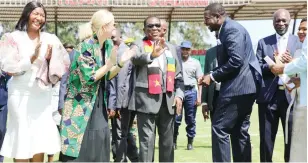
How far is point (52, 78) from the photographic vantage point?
5988mm

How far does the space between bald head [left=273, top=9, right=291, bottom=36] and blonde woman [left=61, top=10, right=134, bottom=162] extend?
273 cm

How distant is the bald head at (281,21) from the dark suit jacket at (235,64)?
42.4 inches

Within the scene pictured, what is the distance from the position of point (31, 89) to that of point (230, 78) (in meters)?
2.34

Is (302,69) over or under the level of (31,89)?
over

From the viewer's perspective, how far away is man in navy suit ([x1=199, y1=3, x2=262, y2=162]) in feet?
21.4

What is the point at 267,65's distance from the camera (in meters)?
7.53

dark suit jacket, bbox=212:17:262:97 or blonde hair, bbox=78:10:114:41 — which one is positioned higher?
blonde hair, bbox=78:10:114:41

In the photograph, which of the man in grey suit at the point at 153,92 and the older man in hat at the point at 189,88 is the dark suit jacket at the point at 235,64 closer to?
the man in grey suit at the point at 153,92

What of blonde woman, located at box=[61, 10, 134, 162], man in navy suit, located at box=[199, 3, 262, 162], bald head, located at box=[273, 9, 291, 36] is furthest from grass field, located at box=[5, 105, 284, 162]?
blonde woman, located at box=[61, 10, 134, 162]

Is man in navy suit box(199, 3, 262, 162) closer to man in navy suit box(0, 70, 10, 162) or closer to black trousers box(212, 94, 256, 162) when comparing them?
black trousers box(212, 94, 256, 162)

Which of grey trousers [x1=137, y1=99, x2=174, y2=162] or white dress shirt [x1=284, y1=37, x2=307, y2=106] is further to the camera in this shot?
grey trousers [x1=137, y1=99, x2=174, y2=162]

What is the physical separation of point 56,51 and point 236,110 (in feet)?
7.30

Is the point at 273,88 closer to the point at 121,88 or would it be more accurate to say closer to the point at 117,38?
the point at 121,88

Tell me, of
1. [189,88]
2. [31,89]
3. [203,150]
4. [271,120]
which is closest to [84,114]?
[31,89]
